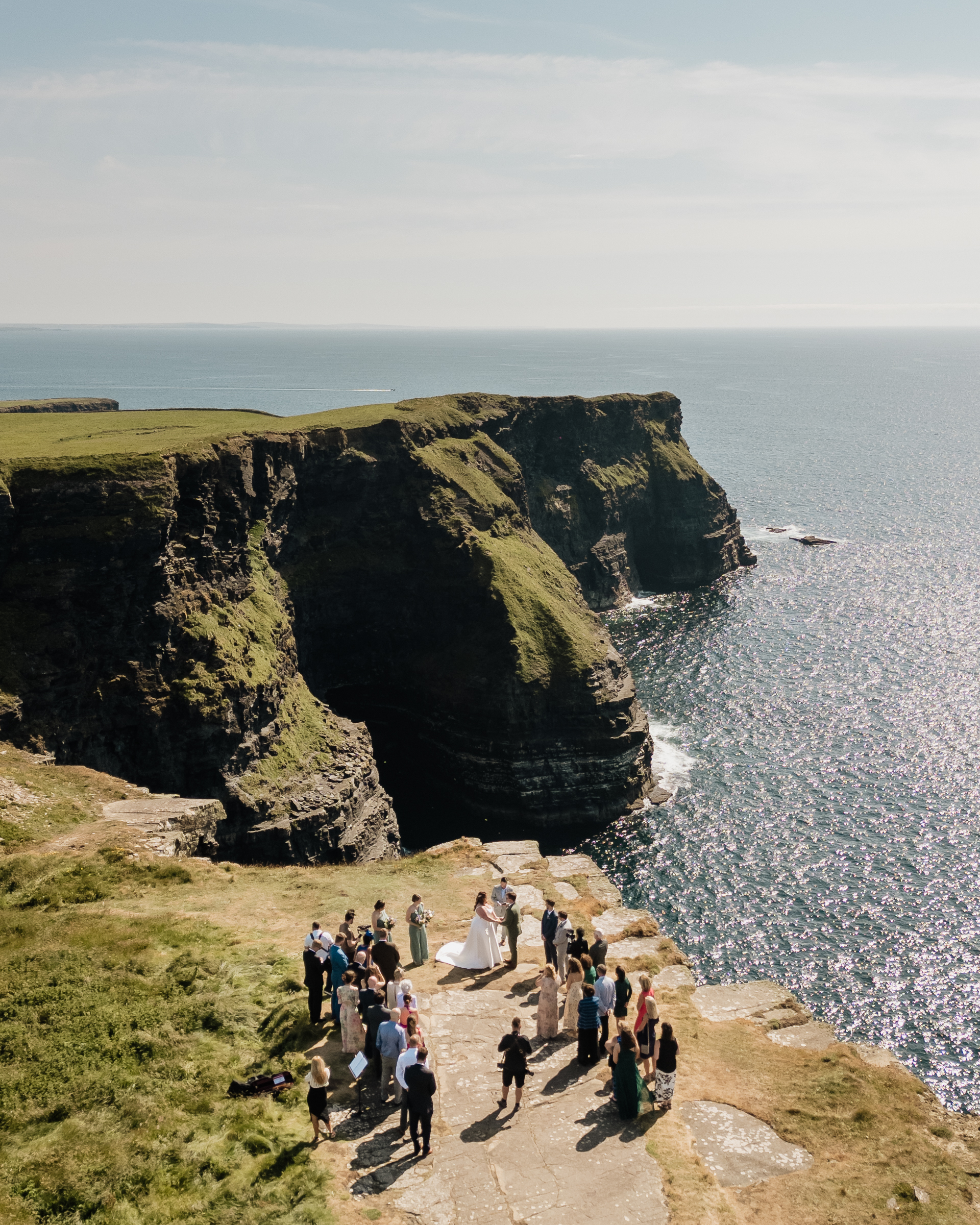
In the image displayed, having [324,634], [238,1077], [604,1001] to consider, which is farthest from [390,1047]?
[324,634]

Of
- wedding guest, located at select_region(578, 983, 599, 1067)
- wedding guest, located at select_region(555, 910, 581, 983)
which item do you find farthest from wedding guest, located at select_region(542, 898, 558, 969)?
wedding guest, located at select_region(578, 983, 599, 1067)

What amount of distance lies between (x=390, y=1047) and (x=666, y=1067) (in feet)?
20.8

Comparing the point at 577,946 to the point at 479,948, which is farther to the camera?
the point at 479,948

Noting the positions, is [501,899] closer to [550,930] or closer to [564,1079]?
[550,930]

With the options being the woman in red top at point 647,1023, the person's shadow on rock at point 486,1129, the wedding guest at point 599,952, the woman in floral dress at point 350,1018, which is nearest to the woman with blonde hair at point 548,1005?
the wedding guest at point 599,952

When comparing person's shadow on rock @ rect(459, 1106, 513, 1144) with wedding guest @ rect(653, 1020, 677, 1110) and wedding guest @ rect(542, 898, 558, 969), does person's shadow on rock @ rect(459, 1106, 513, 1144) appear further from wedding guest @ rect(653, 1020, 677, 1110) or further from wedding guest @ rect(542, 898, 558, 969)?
wedding guest @ rect(542, 898, 558, 969)

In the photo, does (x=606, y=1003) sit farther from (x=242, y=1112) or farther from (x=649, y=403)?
(x=649, y=403)

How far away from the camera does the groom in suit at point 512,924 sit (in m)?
27.1

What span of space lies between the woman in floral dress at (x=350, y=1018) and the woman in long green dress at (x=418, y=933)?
207 inches

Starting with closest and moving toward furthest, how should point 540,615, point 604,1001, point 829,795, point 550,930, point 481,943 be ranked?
point 604,1001
point 550,930
point 481,943
point 829,795
point 540,615

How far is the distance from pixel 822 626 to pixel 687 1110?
312 feet

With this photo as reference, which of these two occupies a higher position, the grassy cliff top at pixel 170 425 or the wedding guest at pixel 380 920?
the grassy cliff top at pixel 170 425

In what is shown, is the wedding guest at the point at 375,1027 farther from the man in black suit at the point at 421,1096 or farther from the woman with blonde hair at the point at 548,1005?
the woman with blonde hair at the point at 548,1005

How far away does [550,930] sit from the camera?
2620 centimetres
